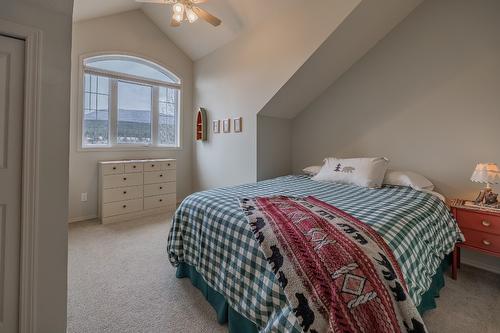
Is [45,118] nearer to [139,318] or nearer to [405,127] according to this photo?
[139,318]

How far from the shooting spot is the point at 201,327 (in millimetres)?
1527

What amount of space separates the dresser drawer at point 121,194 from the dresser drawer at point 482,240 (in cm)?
390

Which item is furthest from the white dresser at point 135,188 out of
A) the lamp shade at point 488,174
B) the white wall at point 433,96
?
the lamp shade at point 488,174

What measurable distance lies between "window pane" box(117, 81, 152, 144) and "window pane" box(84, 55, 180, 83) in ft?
0.67

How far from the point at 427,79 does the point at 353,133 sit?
0.95 metres

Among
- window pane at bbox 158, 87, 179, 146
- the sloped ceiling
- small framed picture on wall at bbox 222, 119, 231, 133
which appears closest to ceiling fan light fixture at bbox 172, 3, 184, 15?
the sloped ceiling

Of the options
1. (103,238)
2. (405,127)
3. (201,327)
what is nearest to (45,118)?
(201,327)

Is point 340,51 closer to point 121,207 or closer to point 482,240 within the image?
point 482,240

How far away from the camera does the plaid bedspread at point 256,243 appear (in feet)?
4.01

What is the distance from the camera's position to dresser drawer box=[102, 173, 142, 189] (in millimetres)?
3459

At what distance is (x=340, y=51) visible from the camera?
114 inches

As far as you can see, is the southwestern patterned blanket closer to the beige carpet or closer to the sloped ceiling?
the beige carpet

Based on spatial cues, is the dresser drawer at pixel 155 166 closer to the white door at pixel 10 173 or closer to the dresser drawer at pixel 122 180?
the dresser drawer at pixel 122 180

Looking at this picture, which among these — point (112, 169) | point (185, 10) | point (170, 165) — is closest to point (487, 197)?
point (185, 10)
